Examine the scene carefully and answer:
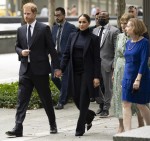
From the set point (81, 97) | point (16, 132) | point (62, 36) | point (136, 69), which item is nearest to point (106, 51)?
point (62, 36)

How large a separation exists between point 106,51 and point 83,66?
84.8 inches

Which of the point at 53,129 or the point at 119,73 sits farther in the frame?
the point at 53,129

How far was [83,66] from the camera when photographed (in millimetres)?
9844

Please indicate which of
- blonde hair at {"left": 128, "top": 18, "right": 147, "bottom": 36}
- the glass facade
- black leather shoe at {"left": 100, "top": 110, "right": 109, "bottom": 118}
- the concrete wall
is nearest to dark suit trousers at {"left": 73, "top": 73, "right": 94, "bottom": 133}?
blonde hair at {"left": 128, "top": 18, "right": 147, "bottom": 36}

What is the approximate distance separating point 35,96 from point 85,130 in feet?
9.47

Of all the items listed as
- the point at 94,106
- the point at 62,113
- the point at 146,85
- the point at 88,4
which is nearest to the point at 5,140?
the point at 146,85

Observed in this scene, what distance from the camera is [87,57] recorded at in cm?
984

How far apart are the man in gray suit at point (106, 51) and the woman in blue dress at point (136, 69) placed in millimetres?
2749

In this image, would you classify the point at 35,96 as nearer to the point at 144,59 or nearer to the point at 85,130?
the point at 85,130

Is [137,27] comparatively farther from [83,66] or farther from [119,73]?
[83,66]

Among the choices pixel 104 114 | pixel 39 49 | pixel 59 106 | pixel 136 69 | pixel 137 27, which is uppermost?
pixel 137 27

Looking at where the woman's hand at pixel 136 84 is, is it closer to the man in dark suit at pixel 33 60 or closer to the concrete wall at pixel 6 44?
the man in dark suit at pixel 33 60

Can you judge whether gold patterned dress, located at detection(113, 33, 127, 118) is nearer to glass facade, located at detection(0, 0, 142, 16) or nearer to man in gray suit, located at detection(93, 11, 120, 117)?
man in gray suit, located at detection(93, 11, 120, 117)

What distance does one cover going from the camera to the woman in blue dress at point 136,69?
894 centimetres
